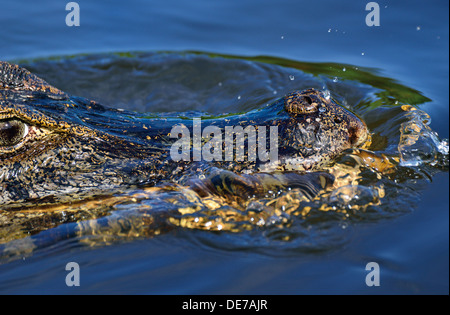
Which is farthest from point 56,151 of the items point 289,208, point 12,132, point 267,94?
point 267,94

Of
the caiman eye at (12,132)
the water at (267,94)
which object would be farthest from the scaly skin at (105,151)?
the water at (267,94)

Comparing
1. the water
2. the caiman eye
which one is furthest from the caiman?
the water

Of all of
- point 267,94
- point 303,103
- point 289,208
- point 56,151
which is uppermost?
point 267,94

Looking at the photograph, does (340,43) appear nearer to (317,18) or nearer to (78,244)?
(317,18)

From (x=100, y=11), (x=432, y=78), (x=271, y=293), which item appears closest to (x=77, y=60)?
(x=100, y=11)

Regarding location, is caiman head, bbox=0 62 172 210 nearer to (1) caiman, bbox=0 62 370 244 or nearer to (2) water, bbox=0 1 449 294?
(1) caiman, bbox=0 62 370 244

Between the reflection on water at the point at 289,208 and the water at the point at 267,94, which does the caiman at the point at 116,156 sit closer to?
the reflection on water at the point at 289,208

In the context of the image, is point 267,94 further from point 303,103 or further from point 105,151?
point 105,151
